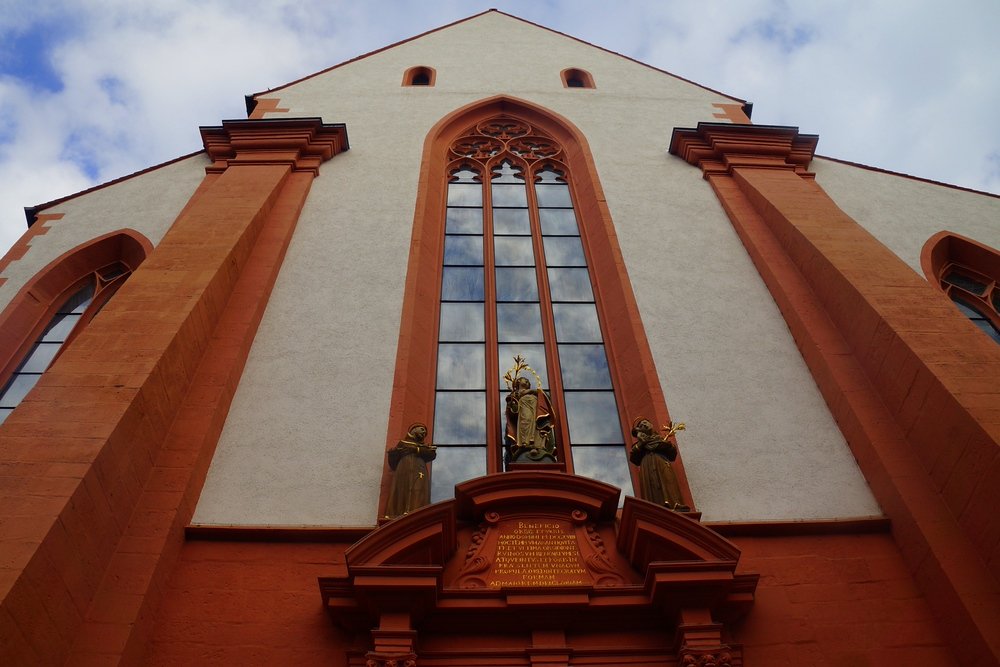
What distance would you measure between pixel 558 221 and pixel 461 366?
3.50 meters

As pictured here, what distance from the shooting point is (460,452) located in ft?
27.0

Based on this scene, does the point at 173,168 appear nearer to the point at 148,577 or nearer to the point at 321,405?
the point at 321,405

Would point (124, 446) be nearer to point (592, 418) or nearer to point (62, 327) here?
point (592, 418)

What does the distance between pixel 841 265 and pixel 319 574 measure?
5.71 meters

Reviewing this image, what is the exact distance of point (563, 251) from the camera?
444 inches

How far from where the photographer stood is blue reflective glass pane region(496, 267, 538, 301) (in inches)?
409

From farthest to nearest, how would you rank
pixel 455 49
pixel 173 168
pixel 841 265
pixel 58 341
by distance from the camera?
1. pixel 455 49
2. pixel 173 168
3. pixel 58 341
4. pixel 841 265

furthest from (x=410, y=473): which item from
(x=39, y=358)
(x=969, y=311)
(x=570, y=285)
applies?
(x=969, y=311)

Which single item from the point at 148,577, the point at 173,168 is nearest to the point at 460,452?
the point at 148,577

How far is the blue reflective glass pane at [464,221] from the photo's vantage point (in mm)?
11680

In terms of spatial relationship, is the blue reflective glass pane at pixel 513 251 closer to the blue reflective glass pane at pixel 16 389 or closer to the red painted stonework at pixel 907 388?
the red painted stonework at pixel 907 388

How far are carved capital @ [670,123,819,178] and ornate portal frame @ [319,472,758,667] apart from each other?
7.20m

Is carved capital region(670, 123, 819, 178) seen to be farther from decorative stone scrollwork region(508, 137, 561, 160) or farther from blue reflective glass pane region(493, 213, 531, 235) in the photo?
blue reflective glass pane region(493, 213, 531, 235)

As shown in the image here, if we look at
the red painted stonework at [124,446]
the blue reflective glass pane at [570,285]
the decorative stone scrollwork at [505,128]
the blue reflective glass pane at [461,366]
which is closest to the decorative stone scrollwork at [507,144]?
the decorative stone scrollwork at [505,128]
